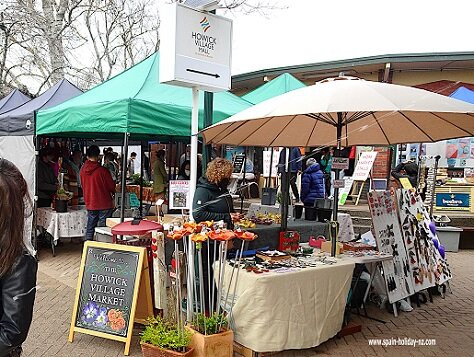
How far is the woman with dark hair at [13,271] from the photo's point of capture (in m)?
1.62

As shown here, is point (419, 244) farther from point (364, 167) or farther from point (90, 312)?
point (364, 167)

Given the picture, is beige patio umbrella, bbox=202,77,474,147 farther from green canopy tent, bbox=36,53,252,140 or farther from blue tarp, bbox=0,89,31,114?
blue tarp, bbox=0,89,31,114

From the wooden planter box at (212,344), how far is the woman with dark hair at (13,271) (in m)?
2.04

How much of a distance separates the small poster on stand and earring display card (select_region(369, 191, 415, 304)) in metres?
2.14

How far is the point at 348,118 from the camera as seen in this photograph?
5.11m

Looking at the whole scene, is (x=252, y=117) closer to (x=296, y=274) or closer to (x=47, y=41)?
(x=296, y=274)

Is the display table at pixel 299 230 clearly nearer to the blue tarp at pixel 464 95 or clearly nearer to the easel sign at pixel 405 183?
the easel sign at pixel 405 183

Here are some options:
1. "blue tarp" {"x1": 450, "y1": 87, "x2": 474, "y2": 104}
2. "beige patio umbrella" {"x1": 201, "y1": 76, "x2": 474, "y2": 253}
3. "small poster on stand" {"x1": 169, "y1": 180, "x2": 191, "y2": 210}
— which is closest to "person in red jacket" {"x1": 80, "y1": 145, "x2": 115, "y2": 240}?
"small poster on stand" {"x1": 169, "y1": 180, "x2": 191, "y2": 210}

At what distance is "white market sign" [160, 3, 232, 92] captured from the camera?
3.95m

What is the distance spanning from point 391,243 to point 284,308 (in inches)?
80.0

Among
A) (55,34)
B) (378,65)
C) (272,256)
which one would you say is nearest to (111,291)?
(272,256)

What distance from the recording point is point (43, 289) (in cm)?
590

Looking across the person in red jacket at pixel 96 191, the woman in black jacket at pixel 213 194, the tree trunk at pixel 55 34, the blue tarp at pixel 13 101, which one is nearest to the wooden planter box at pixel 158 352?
the woman in black jacket at pixel 213 194

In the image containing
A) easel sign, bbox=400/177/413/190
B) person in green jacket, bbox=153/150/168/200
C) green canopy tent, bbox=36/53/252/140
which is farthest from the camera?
person in green jacket, bbox=153/150/168/200
